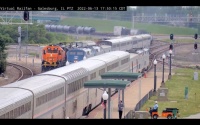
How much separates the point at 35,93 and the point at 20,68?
33.8 m

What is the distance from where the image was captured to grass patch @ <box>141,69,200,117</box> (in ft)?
111

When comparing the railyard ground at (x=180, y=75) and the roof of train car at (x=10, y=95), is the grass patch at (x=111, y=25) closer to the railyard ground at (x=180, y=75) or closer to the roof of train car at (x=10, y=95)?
the railyard ground at (x=180, y=75)

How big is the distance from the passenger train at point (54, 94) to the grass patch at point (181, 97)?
4275 mm

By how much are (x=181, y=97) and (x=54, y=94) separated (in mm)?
18282

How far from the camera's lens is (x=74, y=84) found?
89.2ft

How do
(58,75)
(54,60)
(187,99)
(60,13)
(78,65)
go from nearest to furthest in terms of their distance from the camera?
(58,75) < (78,65) < (187,99) < (54,60) < (60,13)

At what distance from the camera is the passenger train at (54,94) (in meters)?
19.2

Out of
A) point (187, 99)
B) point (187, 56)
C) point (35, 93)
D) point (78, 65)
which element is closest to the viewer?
point (35, 93)

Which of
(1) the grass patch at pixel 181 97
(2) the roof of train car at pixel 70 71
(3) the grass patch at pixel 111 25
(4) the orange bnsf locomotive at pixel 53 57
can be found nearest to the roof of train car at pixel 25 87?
(2) the roof of train car at pixel 70 71

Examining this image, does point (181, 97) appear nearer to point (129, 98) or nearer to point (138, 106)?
point (129, 98)

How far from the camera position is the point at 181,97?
4003 cm

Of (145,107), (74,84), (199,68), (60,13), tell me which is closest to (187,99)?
(145,107)

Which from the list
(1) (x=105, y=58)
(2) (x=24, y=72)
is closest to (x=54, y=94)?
(1) (x=105, y=58)
